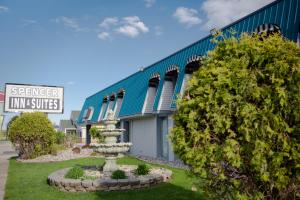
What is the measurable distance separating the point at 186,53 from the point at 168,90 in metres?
2.81

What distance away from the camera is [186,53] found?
18344 millimetres

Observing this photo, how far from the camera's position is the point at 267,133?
4.82 meters

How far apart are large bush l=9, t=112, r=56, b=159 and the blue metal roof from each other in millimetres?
6271

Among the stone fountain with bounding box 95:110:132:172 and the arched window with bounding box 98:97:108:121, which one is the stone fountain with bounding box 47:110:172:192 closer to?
the stone fountain with bounding box 95:110:132:172

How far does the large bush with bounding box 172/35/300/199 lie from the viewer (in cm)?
482

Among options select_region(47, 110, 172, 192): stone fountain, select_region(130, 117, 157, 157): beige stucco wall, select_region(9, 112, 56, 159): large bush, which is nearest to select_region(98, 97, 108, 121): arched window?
select_region(130, 117, 157, 157): beige stucco wall

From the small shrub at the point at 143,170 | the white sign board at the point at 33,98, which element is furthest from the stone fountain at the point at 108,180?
the white sign board at the point at 33,98

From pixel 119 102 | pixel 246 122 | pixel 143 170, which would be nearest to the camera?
pixel 246 122

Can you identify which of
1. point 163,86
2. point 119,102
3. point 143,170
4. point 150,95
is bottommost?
point 143,170

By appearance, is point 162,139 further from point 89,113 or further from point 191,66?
point 89,113

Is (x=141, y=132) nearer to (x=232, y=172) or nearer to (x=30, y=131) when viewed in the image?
(x=30, y=131)

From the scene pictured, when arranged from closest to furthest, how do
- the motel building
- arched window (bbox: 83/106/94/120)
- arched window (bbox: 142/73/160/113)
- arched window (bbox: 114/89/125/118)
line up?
the motel building < arched window (bbox: 142/73/160/113) < arched window (bbox: 114/89/125/118) < arched window (bbox: 83/106/94/120)

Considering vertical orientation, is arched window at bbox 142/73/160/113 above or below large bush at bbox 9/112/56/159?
above

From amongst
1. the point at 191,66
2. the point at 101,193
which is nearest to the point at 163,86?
the point at 191,66
